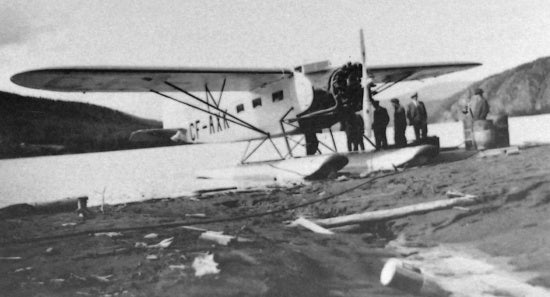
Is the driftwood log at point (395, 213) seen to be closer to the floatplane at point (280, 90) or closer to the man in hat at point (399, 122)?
the floatplane at point (280, 90)

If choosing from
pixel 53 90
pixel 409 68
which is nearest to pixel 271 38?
pixel 53 90

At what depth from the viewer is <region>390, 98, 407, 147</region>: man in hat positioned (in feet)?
21.8

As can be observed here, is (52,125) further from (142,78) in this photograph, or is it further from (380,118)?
(380,118)

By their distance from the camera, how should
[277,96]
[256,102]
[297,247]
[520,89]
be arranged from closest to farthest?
[297,247], [520,89], [277,96], [256,102]

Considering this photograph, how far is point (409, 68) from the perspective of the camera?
673 centimetres

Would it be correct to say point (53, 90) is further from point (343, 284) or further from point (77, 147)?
point (343, 284)

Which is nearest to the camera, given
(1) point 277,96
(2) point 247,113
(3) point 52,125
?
(3) point 52,125

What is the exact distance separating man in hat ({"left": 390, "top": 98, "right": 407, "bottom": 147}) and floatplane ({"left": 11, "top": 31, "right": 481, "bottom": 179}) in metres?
0.37

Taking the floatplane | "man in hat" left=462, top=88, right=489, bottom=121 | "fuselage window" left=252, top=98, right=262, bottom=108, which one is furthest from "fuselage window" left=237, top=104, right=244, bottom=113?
"man in hat" left=462, top=88, right=489, bottom=121

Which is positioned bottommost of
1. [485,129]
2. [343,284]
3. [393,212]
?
[343,284]

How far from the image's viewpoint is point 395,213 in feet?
12.2

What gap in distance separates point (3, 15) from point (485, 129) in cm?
599

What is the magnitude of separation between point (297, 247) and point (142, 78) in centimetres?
328

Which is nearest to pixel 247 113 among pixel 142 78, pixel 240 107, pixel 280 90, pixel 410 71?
pixel 240 107
